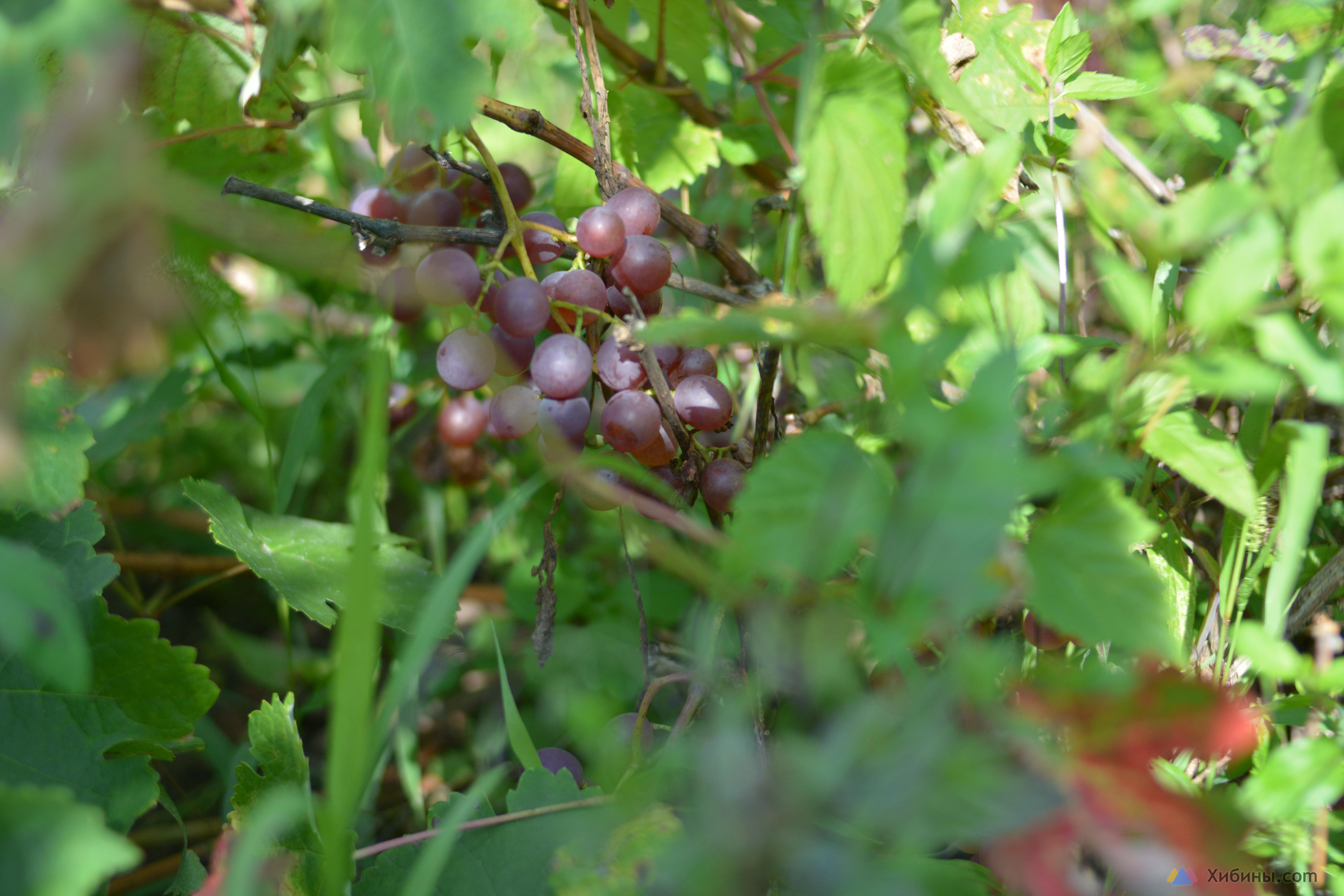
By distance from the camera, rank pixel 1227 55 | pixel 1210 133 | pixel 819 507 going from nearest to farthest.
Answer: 1. pixel 819 507
2. pixel 1210 133
3. pixel 1227 55

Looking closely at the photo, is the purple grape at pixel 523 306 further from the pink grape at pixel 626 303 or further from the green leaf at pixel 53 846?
the green leaf at pixel 53 846

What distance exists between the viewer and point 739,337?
0.56m

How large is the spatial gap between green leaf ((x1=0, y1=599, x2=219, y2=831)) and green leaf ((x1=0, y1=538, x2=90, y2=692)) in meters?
0.39

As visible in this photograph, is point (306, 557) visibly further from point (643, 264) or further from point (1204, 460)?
point (1204, 460)

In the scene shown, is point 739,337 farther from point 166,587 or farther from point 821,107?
point 166,587

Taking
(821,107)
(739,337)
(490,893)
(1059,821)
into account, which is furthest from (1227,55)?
(490,893)

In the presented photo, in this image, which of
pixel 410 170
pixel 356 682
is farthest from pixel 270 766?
pixel 410 170

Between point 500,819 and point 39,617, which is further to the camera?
point 500,819

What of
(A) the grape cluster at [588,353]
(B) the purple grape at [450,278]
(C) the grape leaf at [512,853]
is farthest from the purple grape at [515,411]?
(C) the grape leaf at [512,853]

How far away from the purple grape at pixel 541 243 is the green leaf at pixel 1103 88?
22.8 inches

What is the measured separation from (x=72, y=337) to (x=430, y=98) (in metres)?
0.35

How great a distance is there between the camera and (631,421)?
0.79m

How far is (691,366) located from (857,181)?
0.29m

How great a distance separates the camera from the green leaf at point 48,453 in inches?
35.1
